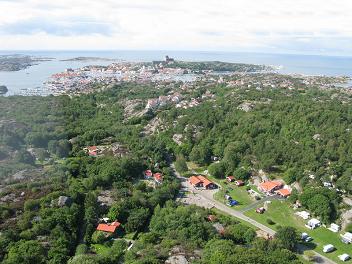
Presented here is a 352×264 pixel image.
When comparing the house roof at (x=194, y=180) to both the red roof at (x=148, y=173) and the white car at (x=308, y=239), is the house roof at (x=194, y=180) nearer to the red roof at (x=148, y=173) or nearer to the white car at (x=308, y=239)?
the red roof at (x=148, y=173)

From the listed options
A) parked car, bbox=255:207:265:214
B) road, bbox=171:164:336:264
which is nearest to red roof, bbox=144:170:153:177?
road, bbox=171:164:336:264

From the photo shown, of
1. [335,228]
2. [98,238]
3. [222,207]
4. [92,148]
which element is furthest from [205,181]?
[92,148]

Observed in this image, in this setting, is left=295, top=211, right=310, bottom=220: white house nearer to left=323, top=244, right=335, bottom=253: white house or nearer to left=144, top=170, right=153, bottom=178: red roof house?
left=323, top=244, right=335, bottom=253: white house

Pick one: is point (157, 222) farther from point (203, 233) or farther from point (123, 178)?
point (123, 178)

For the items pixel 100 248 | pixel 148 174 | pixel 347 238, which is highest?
pixel 148 174

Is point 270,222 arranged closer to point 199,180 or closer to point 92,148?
point 199,180
